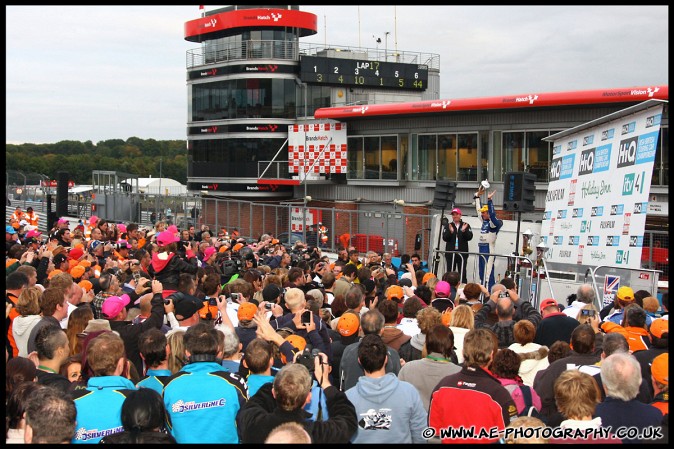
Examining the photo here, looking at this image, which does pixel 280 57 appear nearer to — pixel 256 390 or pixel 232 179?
pixel 232 179

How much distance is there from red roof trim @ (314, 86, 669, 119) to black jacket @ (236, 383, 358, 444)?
847 inches

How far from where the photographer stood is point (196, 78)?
42.6 meters

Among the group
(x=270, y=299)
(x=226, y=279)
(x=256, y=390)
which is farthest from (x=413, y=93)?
(x=256, y=390)

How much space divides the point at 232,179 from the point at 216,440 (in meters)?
36.7

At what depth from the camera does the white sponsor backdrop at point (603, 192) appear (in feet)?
40.4

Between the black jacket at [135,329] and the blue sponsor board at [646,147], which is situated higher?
the blue sponsor board at [646,147]

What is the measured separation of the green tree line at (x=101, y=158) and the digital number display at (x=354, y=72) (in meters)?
64.8

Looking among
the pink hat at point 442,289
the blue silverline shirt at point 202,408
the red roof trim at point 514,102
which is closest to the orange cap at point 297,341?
the blue silverline shirt at point 202,408

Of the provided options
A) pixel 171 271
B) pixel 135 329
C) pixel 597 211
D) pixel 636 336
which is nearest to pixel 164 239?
pixel 171 271

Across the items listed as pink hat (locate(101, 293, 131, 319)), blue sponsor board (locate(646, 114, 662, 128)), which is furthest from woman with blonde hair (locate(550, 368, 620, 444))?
blue sponsor board (locate(646, 114, 662, 128))

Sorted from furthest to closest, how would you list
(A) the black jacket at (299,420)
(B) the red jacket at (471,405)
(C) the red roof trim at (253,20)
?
(C) the red roof trim at (253,20), (B) the red jacket at (471,405), (A) the black jacket at (299,420)

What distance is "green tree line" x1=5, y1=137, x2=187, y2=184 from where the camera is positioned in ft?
346

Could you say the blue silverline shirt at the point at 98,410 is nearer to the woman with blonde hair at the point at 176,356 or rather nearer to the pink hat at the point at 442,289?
the woman with blonde hair at the point at 176,356

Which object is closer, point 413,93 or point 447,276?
point 447,276
